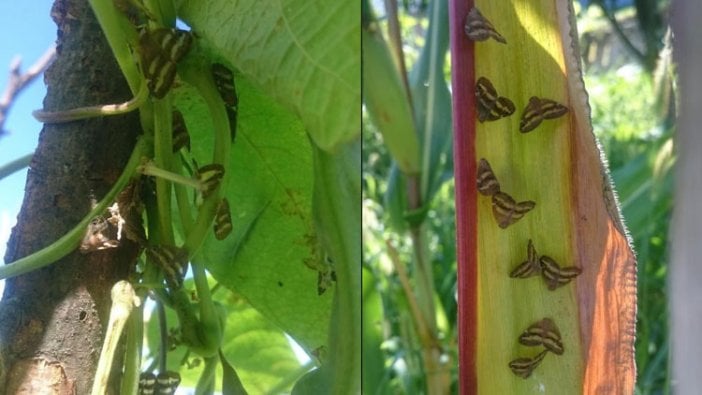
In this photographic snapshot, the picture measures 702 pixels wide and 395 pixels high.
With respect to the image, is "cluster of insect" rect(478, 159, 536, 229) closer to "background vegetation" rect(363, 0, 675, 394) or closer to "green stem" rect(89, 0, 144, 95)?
"green stem" rect(89, 0, 144, 95)

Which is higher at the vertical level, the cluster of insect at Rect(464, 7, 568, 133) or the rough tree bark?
the cluster of insect at Rect(464, 7, 568, 133)

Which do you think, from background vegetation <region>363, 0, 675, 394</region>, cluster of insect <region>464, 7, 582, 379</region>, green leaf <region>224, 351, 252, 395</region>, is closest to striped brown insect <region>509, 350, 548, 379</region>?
cluster of insect <region>464, 7, 582, 379</region>

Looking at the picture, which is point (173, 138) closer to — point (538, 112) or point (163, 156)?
point (163, 156)

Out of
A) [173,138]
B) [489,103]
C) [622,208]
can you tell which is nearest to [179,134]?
[173,138]

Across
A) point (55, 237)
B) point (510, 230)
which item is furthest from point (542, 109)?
point (55, 237)

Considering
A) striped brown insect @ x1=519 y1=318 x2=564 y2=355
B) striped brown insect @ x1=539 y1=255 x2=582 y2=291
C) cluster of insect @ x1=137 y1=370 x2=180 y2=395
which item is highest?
striped brown insect @ x1=539 y1=255 x2=582 y2=291

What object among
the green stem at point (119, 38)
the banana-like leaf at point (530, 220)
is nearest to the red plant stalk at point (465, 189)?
the banana-like leaf at point (530, 220)
